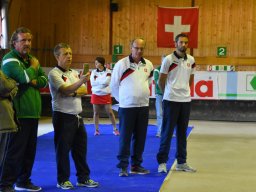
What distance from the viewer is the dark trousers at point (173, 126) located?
5.57m

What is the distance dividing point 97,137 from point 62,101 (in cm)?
418

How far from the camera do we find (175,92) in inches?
219

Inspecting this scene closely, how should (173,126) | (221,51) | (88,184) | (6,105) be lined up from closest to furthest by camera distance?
(6,105) < (88,184) < (173,126) < (221,51)

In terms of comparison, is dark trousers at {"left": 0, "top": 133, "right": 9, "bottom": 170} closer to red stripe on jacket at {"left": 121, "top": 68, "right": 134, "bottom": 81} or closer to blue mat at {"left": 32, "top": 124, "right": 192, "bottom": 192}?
blue mat at {"left": 32, "top": 124, "right": 192, "bottom": 192}

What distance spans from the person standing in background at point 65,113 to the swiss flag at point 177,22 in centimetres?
814

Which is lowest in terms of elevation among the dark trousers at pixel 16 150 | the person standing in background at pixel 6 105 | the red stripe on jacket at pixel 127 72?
the dark trousers at pixel 16 150

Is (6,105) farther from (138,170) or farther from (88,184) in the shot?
(138,170)

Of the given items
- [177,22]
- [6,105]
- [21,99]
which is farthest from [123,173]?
[177,22]

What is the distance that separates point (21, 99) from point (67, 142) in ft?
2.16

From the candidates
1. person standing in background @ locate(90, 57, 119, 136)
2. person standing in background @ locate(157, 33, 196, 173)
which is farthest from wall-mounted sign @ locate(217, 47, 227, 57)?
person standing in background @ locate(157, 33, 196, 173)

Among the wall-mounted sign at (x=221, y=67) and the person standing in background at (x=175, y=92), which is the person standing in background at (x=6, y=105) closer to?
the person standing in background at (x=175, y=92)

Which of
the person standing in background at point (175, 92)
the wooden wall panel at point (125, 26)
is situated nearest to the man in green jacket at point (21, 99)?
the person standing in background at point (175, 92)

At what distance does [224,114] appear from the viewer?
12.5 metres

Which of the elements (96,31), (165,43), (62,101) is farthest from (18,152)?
(96,31)
